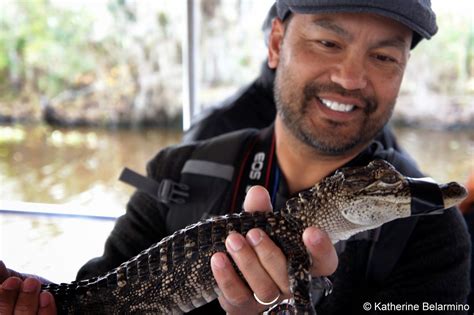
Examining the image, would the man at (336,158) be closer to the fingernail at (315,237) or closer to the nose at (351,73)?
the nose at (351,73)

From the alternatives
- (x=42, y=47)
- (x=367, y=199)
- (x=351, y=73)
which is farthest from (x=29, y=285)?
(x=42, y=47)

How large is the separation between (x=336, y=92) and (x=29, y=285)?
3.70 feet

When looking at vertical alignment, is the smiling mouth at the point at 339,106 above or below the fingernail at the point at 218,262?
above

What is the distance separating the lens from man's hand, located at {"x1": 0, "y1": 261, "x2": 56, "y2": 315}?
4.17ft

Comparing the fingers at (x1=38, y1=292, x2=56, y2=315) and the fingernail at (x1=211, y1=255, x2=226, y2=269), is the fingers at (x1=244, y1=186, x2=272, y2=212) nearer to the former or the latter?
the fingernail at (x1=211, y1=255, x2=226, y2=269)

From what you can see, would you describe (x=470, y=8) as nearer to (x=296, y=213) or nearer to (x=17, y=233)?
(x=296, y=213)

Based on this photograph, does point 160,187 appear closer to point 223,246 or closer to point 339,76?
point 223,246

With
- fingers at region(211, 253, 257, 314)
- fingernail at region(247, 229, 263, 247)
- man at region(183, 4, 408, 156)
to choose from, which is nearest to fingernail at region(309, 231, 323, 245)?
fingernail at region(247, 229, 263, 247)

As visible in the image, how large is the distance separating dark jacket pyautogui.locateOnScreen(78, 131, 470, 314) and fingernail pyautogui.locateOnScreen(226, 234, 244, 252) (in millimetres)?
499

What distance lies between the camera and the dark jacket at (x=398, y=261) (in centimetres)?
154

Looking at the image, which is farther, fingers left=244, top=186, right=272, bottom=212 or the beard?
the beard

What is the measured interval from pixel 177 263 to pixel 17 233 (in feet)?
9.11

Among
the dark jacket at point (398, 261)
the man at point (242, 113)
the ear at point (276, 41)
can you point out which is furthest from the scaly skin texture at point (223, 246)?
the man at point (242, 113)

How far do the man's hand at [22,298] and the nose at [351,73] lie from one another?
3.72 ft
